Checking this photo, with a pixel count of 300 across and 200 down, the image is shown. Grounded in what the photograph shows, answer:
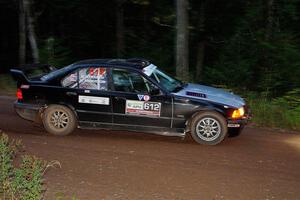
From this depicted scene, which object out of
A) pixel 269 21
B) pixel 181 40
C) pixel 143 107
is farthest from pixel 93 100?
pixel 269 21

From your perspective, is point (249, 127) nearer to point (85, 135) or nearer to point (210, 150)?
point (210, 150)

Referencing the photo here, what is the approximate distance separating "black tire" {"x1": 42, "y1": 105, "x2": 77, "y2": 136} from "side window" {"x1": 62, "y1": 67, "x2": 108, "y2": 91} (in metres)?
0.51

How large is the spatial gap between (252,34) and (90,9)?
938cm

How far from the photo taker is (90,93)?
35.1 feet

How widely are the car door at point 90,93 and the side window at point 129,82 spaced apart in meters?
0.20

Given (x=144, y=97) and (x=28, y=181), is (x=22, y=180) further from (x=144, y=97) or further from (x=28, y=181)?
(x=144, y=97)

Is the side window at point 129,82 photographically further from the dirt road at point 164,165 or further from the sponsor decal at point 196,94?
the dirt road at point 164,165

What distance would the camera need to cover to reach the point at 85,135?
36.1 feet

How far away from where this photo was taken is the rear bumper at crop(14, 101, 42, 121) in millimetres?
10945

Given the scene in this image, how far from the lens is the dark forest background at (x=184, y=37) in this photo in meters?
18.5

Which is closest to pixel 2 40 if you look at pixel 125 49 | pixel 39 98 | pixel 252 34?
pixel 125 49

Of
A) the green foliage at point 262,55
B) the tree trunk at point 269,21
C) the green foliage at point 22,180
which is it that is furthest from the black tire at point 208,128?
the tree trunk at point 269,21

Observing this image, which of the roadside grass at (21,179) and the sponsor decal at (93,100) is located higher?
the sponsor decal at (93,100)

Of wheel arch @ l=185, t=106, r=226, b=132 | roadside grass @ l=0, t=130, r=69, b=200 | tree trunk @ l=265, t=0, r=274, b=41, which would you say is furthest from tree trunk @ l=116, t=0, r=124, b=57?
roadside grass @ l=0, t=130, r=69, b=200
